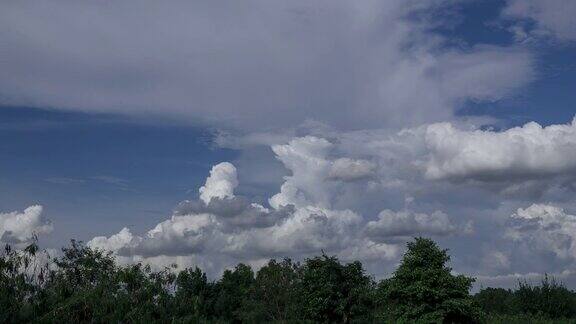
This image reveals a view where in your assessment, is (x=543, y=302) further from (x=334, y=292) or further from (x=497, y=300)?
(x=334, y=292)

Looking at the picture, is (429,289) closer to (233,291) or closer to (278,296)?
(278,296)

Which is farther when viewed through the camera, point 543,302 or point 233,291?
point 233,291

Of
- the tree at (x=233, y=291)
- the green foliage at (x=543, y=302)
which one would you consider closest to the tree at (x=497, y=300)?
the green foliage at (x=543, y=302)

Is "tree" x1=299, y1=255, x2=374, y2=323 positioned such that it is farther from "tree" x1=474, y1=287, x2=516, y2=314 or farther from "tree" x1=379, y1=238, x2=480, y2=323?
"tree" x1=474, y1=287, x2=516, y2=314

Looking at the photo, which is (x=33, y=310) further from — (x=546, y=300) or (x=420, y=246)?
(x=546, y=300)

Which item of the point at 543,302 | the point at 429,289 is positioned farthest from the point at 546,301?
the point at 429,289

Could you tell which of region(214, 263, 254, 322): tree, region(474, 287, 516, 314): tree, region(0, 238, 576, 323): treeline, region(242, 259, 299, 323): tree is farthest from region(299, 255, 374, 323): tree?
region(474, 287, 516, 314): tree

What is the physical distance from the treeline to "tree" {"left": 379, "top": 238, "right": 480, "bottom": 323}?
7cm

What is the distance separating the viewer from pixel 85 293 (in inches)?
886

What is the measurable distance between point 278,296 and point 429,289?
23446 mm

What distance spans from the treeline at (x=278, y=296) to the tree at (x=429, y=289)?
0.22 feet

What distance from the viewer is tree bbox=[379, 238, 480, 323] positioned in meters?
43.1

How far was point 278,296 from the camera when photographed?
208 ft

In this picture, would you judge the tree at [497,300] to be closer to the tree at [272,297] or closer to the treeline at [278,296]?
the treeline at [278,296]
